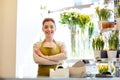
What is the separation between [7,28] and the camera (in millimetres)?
3098

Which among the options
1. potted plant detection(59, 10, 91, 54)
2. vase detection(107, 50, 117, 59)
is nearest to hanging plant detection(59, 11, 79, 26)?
potted plant detection(59, 10, 91, 54)

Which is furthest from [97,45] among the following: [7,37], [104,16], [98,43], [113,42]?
[7,37]

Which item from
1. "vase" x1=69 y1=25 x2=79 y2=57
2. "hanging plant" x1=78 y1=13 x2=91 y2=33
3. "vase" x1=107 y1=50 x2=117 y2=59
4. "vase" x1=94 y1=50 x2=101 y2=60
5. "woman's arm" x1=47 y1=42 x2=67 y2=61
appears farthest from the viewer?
"vase" x1=69 y1=25 x2=79 y2=57

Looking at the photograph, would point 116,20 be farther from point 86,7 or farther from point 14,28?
point 14,28

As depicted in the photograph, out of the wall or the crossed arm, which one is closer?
the crossed arm

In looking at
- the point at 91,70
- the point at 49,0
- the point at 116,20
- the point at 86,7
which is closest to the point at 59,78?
the point at 91,70

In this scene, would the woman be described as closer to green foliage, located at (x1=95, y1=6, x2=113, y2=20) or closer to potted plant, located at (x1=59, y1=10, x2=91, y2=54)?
potted plant, located at (x1=59, y1=10, x2=91, y2=54)

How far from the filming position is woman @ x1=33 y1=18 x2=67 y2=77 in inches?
106

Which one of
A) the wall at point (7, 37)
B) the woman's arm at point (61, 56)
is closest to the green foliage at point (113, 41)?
the woman's arm at point (61, 56)

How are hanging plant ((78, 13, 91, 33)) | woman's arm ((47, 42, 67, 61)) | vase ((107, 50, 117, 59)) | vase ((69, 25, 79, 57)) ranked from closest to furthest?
1. vase ((107, 50, 117, 59))
2. woman's arm ((47, 42, 67, 61))
3. hanging plant ((78, 13, 91, 33))
4. vase ((69, 25, 79, 57))

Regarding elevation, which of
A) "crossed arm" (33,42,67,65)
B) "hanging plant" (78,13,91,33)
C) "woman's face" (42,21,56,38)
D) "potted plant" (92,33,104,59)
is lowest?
"crossed arm" (33,42,67,65)

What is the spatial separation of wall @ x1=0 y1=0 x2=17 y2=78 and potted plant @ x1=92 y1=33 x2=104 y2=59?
39.2 inches

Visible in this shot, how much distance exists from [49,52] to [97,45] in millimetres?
543

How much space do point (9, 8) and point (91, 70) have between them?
4.29 ft
